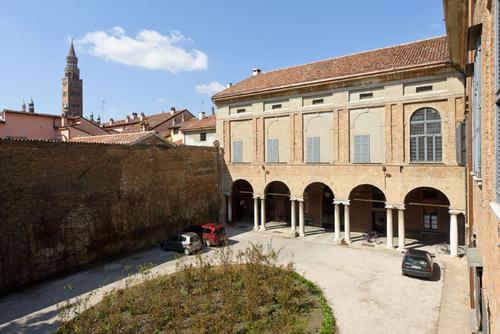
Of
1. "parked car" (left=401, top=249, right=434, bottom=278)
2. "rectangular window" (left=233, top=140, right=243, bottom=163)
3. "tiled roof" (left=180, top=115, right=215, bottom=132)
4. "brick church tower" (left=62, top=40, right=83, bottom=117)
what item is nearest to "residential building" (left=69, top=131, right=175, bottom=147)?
A: "rectangular window" (left=233, top=140, right=243, bottom=163)

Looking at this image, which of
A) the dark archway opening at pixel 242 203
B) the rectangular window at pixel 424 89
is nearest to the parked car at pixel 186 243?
the dark archway opening at pixel 242 203

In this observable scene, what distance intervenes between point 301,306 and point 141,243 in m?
12.6

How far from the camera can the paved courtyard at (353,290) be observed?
37.2ft

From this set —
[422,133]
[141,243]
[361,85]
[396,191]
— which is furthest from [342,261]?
[141,243]

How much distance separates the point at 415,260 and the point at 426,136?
24.0 ft

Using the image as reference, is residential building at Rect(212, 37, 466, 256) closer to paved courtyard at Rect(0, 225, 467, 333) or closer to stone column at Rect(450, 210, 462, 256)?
stone column at Rect(450, 210, 462, 256)

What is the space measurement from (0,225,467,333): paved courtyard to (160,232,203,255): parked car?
0.66 meters

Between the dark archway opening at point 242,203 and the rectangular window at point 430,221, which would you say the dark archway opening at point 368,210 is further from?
the dark archway opening at point 242,203

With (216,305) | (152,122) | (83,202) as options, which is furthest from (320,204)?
(152,122)

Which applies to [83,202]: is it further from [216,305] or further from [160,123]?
[160,123]

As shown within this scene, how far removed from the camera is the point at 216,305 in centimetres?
1157

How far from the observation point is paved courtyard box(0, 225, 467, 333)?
447 inches

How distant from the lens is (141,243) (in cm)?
2077

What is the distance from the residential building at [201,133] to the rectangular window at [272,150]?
21.1 feet
